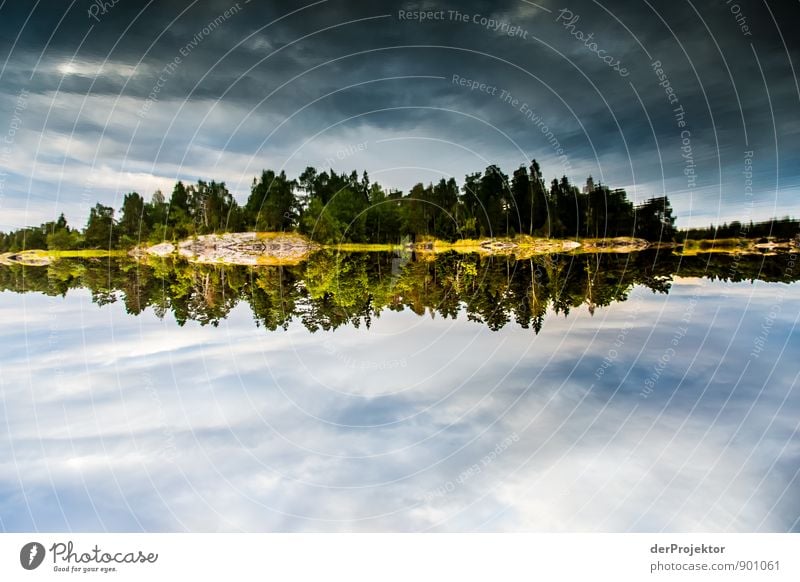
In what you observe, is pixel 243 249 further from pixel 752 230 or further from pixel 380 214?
pixel 752 230

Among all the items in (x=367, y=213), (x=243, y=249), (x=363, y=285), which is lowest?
(x=363, y=285)

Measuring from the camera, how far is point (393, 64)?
285 inches

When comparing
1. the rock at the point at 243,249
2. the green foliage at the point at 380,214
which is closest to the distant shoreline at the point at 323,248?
the rock at the point at 243,249

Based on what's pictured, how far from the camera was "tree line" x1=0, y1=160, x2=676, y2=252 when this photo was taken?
8625 mm

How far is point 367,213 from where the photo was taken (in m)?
11.9

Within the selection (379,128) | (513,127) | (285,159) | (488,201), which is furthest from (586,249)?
(285,159)

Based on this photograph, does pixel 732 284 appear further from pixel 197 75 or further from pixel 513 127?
pixel 197 75

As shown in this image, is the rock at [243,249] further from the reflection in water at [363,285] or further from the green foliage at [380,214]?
the reflection in water at [363,285]

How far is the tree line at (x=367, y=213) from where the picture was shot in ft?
28.3

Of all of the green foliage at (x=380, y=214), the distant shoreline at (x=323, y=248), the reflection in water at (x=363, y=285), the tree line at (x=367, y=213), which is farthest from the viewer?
the tree line at (x=367, y=213)

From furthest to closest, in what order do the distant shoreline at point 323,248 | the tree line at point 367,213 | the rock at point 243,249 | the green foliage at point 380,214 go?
the rock at point 243,249, the tree line at point 367,213, the green foliage at point 380,214, the distant shoreline at point 323,248

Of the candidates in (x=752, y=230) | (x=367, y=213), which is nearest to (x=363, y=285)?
(x=367, y=213)

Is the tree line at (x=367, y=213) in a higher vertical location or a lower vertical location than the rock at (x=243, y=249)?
higher

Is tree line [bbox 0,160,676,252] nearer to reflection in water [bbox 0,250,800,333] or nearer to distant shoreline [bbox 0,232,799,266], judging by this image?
distant shoreline [bbox 0,232,799,266]
